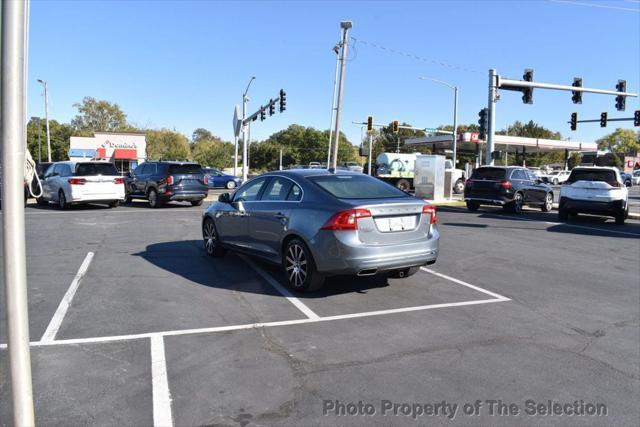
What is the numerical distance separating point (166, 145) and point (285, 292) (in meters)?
84.1

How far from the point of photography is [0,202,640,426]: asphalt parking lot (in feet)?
12.0

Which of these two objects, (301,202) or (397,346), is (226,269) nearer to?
(301,202)

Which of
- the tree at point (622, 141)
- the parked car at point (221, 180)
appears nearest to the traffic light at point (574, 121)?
the parked car at point (221, 180)

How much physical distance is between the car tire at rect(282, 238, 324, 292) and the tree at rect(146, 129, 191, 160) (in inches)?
3098

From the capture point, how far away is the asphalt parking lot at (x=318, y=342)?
144 inches

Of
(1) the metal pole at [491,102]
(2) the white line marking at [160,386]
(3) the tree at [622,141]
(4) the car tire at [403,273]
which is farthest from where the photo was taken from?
(3) the tree at [622,141]

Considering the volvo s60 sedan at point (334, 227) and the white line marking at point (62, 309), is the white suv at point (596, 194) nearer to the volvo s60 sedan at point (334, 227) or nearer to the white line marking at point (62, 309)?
the volvo s60 sedan at point (334, 227)

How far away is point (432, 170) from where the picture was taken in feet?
84.2

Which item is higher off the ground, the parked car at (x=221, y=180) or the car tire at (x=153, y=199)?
the parked car at (x=221, y=180)

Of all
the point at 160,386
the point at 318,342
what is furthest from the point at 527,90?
the point at 160,386

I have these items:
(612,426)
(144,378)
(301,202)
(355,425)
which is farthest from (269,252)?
(612,426)

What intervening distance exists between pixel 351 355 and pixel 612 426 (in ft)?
6.67

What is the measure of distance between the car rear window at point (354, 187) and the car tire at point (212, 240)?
103 inches

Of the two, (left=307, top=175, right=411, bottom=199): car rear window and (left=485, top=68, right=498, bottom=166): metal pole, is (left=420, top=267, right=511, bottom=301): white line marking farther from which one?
(left=485, top=68, right=498, bottom=166): metal pole
